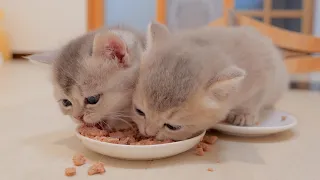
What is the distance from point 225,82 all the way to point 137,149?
0.29 m

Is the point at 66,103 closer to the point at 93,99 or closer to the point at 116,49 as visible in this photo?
the point at 93,99

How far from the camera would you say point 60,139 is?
1369 mm

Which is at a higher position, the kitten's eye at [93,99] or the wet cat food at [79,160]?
the kitten's eye at [93,99]

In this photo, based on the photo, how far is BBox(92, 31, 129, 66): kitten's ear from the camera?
1167 mm

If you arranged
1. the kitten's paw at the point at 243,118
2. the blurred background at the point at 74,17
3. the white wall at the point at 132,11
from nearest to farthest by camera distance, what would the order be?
1. the kitten's paw at the point at 243,118
2. the blurred background at the point at 74,17
3. the white wall at the point at 132,11

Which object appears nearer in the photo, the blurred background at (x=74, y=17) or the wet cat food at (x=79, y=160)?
the wet cat food at (x=79, y=160)

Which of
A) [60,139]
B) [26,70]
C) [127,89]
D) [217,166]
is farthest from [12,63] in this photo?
[217,166]

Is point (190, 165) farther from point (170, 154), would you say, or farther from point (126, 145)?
point (126, 145)

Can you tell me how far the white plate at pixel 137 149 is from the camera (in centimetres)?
110

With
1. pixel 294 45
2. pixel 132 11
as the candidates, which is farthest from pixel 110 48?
pixel 132 11

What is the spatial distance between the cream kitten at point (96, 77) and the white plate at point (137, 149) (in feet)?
0.35

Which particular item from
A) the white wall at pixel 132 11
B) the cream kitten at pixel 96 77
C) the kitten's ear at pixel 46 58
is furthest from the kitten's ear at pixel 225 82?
the white wall at pixel 132 11

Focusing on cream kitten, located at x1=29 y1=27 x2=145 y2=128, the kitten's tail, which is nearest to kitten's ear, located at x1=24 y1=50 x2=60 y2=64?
cream kitten, located at x1=29 y1=27 x2=145 y2=128

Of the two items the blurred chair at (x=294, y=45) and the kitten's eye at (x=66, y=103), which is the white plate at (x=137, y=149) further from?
the blurred chair at (x=294, y=45)
